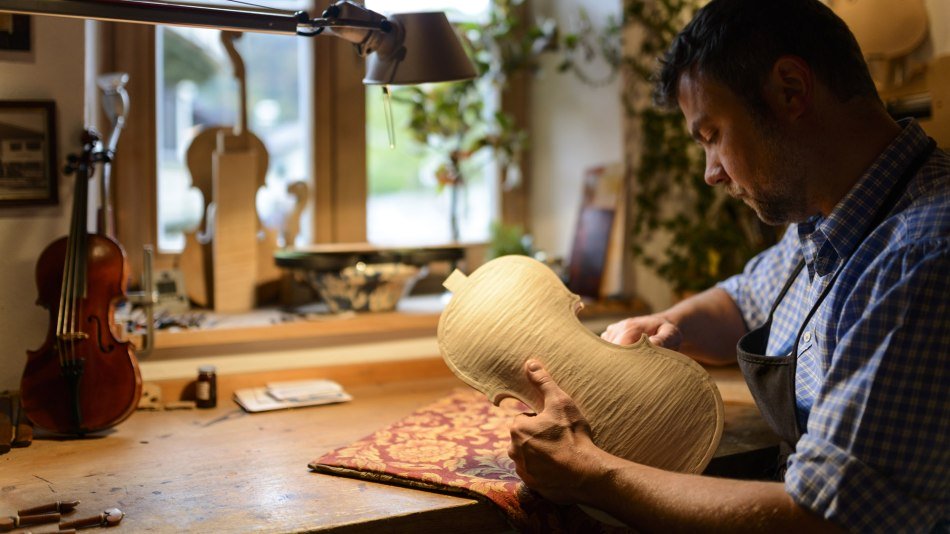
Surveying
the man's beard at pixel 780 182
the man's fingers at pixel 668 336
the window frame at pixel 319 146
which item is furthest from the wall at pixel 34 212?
the man's beard at pixel 780 182

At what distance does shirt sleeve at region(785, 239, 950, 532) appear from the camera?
1.05 meters

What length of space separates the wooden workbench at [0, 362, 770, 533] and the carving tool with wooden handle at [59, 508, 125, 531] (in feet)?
0.06

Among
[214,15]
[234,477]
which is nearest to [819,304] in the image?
[234,477]

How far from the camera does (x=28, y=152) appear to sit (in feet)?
5.76

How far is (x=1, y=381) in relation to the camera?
1.76 meters

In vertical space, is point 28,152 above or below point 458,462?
above

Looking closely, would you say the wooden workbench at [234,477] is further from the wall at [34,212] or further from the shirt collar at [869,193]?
the shirt collar at [869,193]

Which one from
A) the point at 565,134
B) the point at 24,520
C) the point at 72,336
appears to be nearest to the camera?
the point at 24,520

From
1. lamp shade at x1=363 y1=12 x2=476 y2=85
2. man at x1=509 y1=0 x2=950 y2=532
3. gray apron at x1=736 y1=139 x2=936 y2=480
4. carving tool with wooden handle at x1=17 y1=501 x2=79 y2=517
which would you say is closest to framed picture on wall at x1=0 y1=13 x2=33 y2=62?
lamp shade at x1=363 y1=12 x2=476 y2=85

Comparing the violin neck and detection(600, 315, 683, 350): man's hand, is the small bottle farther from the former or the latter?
detection(600, 315, 683, 350): man's hand

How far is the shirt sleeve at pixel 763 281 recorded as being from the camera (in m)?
1.75

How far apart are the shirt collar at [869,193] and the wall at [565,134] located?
4.27ft

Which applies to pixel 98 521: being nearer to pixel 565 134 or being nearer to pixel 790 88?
pixel 790 88

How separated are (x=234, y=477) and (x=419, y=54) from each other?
859 millimetres
